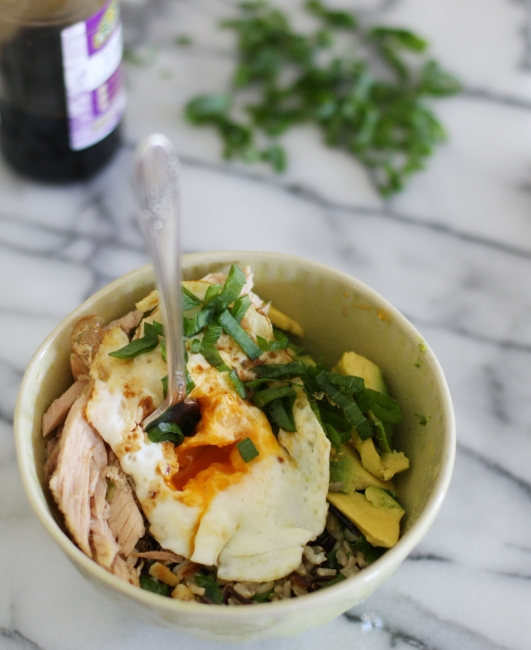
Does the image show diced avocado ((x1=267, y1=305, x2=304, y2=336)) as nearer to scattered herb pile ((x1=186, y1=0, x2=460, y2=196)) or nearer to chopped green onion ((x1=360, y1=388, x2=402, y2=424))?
chopped green onion ((x1=360, y1=388, x2=402, y2=424))

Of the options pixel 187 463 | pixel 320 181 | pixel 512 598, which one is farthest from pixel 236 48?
pixel 512 598

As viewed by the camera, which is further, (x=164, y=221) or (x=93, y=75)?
(x=93, y=75)

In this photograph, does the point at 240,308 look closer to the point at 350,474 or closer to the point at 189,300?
the point at 189,300

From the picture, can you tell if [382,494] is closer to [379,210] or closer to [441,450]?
[441,450]

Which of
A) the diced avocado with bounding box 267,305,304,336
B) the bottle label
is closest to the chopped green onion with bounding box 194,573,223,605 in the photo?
the diced avocado with bounding box 267,305,304,336

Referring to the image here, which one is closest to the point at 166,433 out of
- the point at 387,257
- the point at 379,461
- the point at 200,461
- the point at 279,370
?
the point at 200,461

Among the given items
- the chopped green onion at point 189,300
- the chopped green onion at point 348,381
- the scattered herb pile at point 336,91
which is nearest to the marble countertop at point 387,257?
the scattered herb pile at point 336,91
